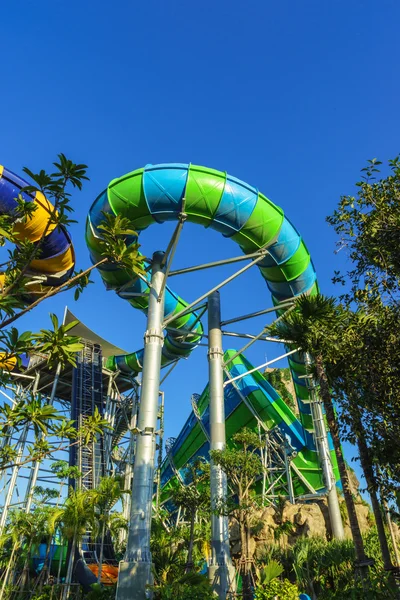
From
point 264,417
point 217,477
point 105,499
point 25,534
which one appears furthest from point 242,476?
point 264,417

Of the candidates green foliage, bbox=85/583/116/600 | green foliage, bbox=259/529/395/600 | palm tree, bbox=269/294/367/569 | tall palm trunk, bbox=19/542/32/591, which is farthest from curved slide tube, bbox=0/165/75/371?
green foliage, bbox=259/529/395/600

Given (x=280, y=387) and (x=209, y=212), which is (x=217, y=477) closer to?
(x=209, y=212)

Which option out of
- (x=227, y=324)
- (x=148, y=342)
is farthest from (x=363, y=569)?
(x=227, y=324)

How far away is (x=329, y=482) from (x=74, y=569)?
10.6m

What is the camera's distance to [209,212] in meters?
14.0

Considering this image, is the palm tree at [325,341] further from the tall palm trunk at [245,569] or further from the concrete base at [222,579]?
the concrete base at [222,579]

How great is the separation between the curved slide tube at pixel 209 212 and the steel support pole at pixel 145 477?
2.38 m

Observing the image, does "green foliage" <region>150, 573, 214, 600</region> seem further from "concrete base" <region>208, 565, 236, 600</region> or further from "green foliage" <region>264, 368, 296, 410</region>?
"green foliage" <region>264, 368, 296, 410</region>

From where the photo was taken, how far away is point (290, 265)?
52.7ft

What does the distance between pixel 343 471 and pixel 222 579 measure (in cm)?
512

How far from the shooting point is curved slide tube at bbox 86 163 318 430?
13.5 m

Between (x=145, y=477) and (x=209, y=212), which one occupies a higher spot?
(x=209, y=212)

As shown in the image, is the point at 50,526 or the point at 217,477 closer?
the point at 217,477

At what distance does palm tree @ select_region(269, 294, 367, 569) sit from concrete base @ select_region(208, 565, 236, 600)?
14.1 ft
